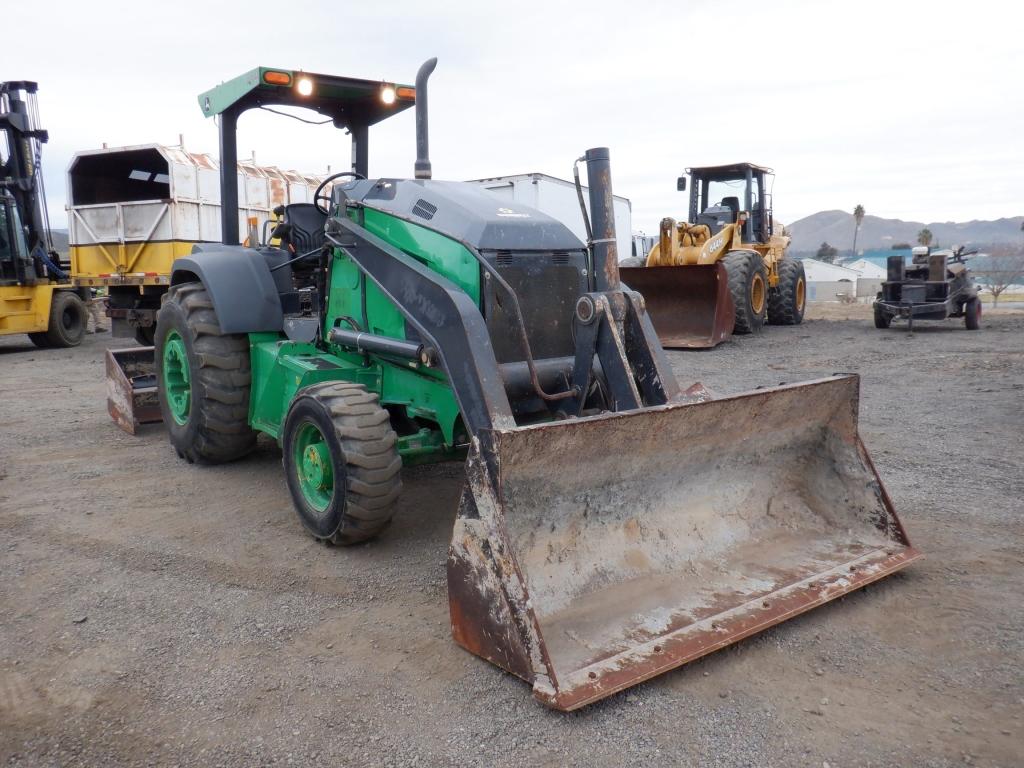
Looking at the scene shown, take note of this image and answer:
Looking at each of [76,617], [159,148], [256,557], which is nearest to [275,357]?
[256,557]

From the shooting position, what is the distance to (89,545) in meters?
4.24

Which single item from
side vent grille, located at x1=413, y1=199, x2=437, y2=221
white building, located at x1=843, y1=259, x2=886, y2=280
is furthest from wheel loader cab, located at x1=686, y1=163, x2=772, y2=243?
white building, located at x1=843, y1=259, x2=886, y2=280

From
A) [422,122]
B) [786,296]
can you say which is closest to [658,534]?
[422,122]

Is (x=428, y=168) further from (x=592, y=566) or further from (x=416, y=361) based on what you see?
(x=592, y=566)

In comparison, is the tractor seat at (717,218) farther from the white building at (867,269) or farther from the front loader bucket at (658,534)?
the white building at (867,269)

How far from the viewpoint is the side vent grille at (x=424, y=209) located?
4.19m

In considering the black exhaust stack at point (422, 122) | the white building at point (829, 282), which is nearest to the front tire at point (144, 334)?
the black exhaust stack at point (422, 122)

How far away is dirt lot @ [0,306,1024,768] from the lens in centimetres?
253

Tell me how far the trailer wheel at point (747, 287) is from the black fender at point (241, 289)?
28.1 ft

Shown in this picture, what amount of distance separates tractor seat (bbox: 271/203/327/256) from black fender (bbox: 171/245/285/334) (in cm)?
22

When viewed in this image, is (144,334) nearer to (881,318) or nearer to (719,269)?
(719,269)

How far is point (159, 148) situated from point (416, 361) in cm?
1119

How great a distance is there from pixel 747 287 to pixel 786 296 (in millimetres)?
2821

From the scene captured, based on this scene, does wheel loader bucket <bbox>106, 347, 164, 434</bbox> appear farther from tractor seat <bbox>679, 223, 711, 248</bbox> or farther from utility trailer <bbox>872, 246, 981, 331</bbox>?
utility trailer <bbox>872, 246, 981, 331</bbox>
